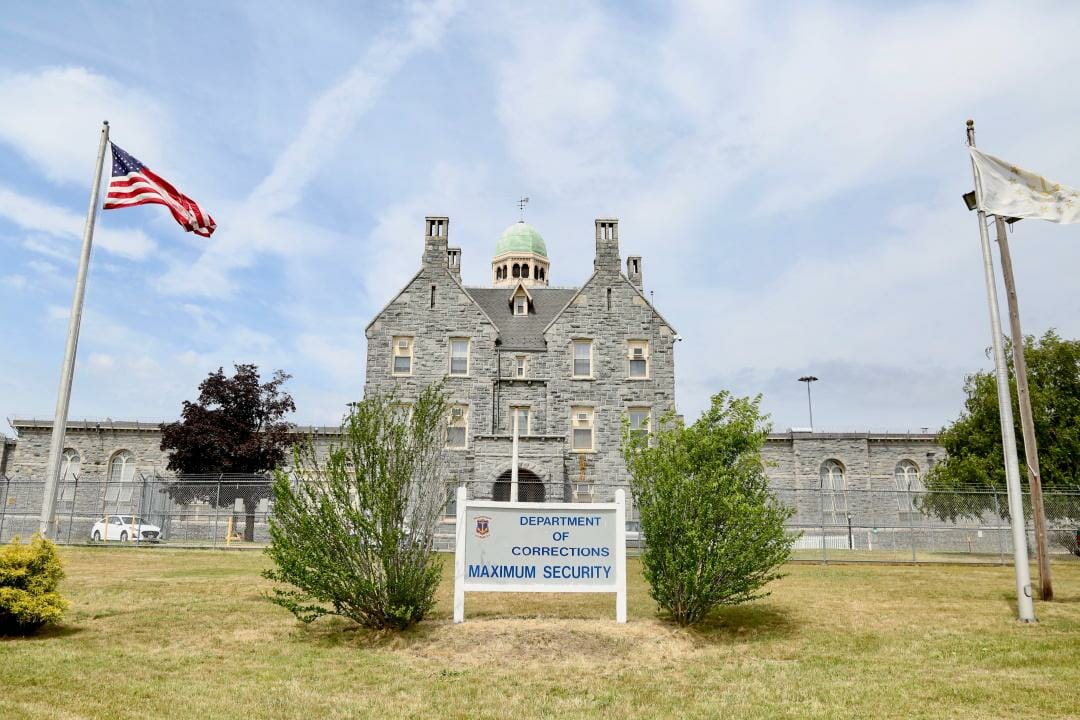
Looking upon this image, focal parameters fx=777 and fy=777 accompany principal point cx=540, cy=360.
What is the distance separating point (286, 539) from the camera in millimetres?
11945

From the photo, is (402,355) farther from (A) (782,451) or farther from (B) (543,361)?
(A) (782,451)

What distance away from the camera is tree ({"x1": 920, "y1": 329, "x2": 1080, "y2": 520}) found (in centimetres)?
2984

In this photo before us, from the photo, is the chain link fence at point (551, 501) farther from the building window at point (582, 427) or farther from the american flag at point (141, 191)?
the american flag at point (141, 191)

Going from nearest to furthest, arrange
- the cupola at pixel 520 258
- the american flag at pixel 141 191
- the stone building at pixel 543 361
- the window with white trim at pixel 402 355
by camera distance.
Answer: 1. the american flag at pixel 141 191
2. the stone building at pixel 543 361
3. the window with white trim at pixel 402 355
4. the cupola at pixel 520 258

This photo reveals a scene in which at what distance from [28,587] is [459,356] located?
26.4 meters

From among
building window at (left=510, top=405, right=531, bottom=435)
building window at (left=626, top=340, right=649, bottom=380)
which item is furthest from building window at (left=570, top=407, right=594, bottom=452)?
building window at (left=626, top=340, right=649, bottom=380)

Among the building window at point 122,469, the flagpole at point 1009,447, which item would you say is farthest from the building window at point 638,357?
the building window at point 122,469

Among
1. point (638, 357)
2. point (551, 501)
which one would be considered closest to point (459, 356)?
point (638, 357)

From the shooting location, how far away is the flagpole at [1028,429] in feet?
51.1

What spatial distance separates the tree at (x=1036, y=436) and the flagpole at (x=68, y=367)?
1101 inches

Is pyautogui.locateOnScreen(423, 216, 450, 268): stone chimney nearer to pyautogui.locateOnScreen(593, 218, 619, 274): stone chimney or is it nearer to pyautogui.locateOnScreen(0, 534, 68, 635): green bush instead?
pyautogui.locateOnScreen(593, 218, 619, 274): stone chimney

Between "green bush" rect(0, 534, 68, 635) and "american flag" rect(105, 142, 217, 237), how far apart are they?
790 centimetres

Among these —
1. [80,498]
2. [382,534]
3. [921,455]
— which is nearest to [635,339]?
[921,455]

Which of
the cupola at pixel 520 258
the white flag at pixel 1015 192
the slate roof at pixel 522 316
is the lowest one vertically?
the white flag at pixel 1015 192
